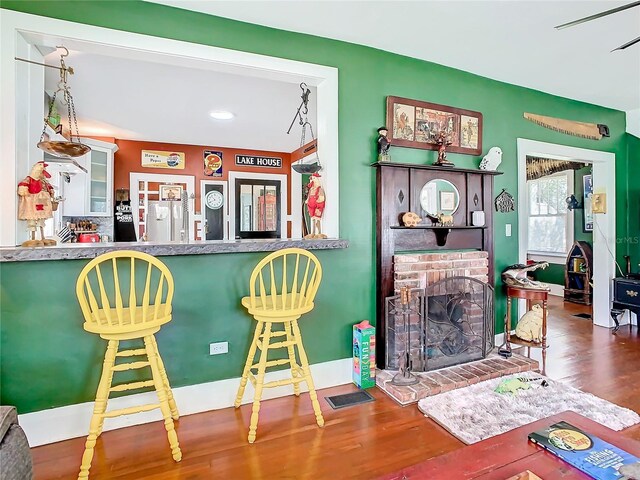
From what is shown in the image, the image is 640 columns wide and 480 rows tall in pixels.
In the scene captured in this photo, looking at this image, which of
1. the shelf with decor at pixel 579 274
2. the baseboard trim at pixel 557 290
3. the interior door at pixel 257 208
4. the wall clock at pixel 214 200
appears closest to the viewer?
the shelf with decor at pixel 579 274

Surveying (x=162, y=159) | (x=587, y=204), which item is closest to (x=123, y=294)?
(x=162, y=159)

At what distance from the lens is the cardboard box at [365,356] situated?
2.63 meters

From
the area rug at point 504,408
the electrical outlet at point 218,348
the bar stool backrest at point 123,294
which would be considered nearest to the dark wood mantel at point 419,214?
the area rug at point 504,408

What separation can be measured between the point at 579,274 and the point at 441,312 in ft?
13.1

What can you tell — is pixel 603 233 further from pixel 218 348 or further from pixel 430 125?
pixel 218 348

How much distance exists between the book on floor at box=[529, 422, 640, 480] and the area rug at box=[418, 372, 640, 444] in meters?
0.78

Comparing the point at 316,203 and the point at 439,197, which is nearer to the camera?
the point at 316,203

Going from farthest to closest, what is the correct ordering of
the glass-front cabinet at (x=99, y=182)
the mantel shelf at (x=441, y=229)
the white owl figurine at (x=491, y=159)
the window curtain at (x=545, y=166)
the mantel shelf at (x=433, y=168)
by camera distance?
the window curtain at (x=545, y=166) → the glass-front cabinet at (x=99, y=182) → the white owl figurine at (x=491, y=159) → the mantel shelf at (x=441, y=229) → the mantel shelf at (x=433, y=168)

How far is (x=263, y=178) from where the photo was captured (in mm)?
6234

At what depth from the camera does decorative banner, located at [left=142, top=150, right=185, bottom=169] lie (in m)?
5.43

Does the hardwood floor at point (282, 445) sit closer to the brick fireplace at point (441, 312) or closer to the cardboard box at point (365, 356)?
the cardboard box at point (365, 356)

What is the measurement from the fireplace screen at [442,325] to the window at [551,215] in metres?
3.98

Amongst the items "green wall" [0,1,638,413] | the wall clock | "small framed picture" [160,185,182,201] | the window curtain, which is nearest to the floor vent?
"green wall" [0,1,638,413]

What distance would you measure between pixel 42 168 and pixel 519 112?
164 inches
